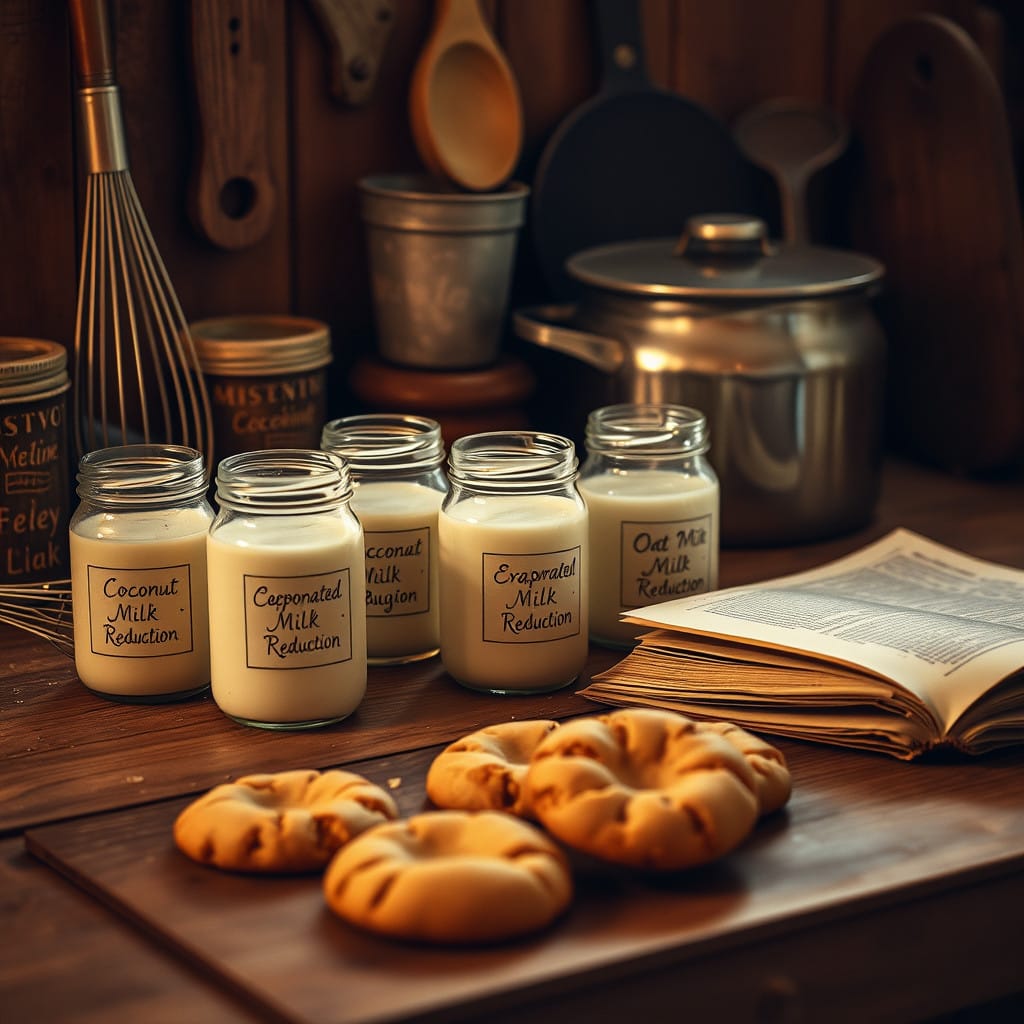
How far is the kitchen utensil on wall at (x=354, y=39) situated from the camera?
1.30 metres

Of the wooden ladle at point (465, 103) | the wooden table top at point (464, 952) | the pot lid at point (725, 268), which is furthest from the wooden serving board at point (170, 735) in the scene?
the wooden ladle at point (465, 103)

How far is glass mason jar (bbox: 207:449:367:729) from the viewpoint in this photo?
3.00 ft

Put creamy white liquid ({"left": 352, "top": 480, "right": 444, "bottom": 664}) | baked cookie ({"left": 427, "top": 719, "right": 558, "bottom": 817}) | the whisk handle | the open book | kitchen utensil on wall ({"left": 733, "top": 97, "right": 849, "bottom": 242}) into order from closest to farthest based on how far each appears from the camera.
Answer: baked cookie ({"left": 427, "top": 719, "right": 558, "bottom": 817}) → the open book → creamy white liquid ({"left": 352, "top": 480, "right": 444, "bottom": 664}) → the whisk handle → kitchen utensil on wall ({"left": 733, "top": 97, "right": 849, "bottom": 242})

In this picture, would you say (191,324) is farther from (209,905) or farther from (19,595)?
(209,905)

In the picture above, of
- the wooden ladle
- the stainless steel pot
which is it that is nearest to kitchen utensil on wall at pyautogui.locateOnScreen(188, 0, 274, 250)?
the wooden ladle

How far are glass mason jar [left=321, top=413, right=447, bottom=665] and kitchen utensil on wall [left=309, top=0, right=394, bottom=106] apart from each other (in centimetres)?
38

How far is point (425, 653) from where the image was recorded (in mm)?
1074

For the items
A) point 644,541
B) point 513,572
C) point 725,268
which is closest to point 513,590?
point 513,572

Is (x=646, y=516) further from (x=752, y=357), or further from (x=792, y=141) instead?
(x=792, y=141)

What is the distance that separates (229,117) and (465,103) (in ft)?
0.71

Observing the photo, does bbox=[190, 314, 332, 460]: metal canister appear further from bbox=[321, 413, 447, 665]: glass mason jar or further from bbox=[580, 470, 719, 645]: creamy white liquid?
bbox=[580, 470, 719, 645]: creamy white liquid

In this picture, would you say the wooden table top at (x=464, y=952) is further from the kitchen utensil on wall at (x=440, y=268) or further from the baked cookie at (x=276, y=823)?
the kitchen utensil on wall at (x=440, y=268)

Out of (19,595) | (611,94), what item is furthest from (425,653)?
(611,94)

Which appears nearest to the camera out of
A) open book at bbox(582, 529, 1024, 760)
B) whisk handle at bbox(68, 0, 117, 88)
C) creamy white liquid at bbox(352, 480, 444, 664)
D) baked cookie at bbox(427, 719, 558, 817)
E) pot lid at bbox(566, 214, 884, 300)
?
baked cookie at bbox(427, 719, 558, 817)
